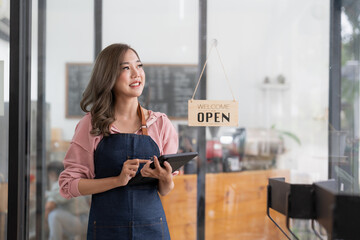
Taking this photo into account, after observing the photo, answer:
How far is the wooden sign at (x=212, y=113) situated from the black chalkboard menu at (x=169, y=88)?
142mm

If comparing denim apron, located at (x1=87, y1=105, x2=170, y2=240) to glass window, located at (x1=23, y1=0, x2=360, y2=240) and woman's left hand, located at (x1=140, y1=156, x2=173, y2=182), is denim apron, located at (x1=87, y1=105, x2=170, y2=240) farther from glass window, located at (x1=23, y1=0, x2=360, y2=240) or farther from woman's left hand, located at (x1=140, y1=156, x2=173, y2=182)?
glass window, located at (x1=23, y1=0, x2=360, y2=240)

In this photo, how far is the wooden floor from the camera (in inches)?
95.7

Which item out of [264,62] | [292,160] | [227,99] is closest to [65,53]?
[227,99]

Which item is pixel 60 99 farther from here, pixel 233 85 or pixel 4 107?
pixel 233 85

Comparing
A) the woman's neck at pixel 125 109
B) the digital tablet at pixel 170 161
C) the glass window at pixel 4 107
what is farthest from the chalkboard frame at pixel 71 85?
the digital tablet at pixel 170 161

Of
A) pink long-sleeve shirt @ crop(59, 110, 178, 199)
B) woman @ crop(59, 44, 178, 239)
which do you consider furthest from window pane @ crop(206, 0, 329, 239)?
woman @ crop(59, 44, 178, 239)

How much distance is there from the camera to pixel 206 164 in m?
2.45

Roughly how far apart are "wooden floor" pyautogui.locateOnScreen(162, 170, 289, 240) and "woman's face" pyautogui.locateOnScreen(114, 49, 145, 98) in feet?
2.53

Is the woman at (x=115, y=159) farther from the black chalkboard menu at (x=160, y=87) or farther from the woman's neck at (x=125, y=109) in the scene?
the black chalkboard menu at (x=160, y=87)

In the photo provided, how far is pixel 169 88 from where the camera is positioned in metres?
2.46

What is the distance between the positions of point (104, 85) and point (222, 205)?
115 cm

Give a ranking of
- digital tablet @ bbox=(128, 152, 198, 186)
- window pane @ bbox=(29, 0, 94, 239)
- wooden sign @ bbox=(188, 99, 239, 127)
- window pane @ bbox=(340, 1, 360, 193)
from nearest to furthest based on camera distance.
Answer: digital tablet @ bbox=(128, 152, 198, 186)
wooden sign @ bbox=(188, 99, 239, 127)
window pane @ bbox=(340, 1, 360, 193)
window pane @ bbox=(29, 0, 94, 239)

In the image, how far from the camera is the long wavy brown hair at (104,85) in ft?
5.99

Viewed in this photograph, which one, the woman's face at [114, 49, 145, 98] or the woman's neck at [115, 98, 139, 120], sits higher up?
the woman's face at [114, 49, 145, 98]
